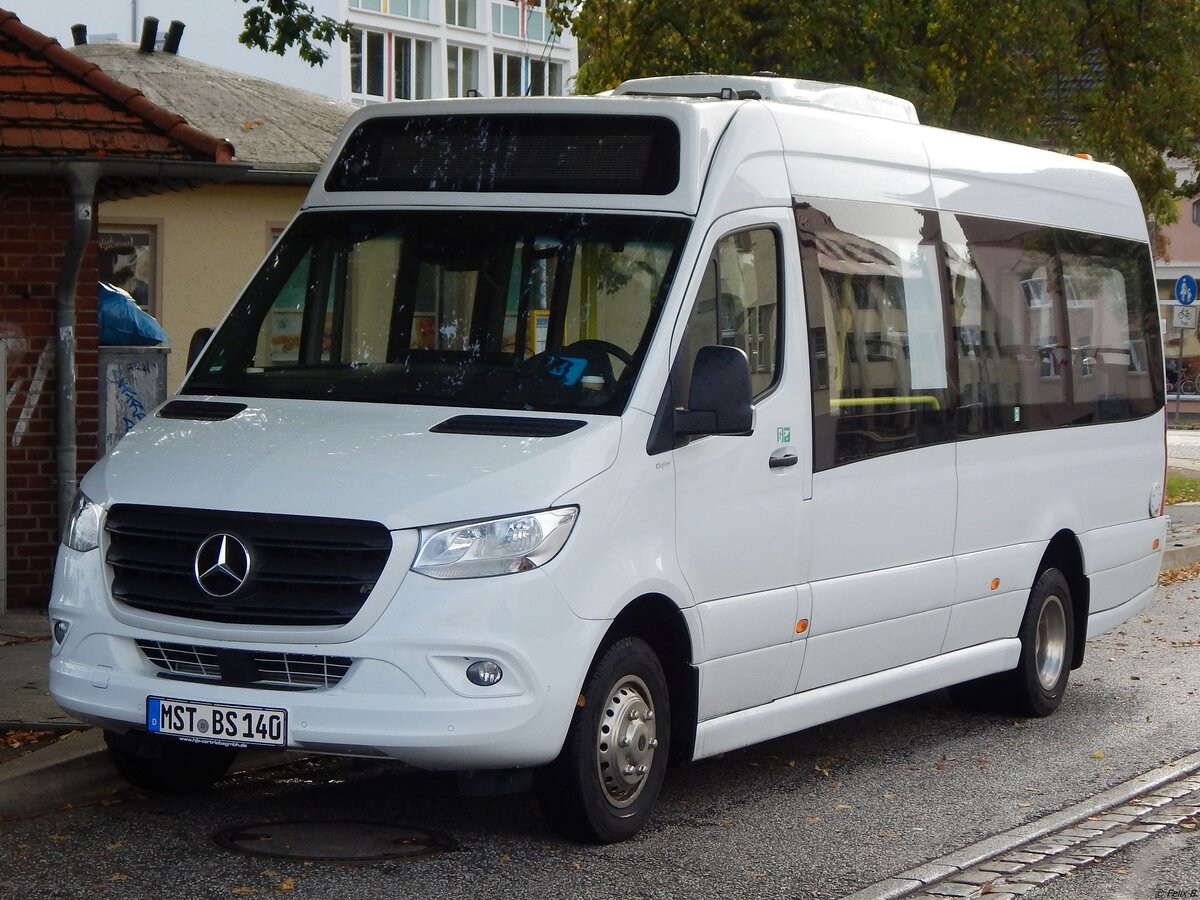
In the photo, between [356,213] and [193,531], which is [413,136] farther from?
[193,531]

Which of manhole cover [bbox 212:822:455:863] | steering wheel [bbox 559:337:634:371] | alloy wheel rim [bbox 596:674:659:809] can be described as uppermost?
steering wheel [bbox 559:337:634:371]

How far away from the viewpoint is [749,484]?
7297 millimetres

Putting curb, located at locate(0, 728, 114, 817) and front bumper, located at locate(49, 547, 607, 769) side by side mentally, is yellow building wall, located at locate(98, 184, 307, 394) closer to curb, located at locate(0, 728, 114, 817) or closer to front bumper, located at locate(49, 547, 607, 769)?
curb, located at locate(0, 728, 114, 817)

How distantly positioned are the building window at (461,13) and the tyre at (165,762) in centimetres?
5274

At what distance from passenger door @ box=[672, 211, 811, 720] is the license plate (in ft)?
4.89

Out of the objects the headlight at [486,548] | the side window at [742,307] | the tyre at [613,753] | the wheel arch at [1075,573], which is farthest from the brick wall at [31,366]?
the headlight at [486,548]

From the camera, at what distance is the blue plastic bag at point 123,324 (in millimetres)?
12555

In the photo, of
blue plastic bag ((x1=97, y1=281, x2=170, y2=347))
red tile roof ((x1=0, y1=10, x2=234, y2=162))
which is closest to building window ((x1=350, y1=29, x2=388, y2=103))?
blue plastic bag ((x1=97, y1=281, x2=170, y2=347))

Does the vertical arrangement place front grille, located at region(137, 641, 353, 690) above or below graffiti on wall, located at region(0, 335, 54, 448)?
below

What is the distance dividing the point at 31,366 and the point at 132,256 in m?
7.88

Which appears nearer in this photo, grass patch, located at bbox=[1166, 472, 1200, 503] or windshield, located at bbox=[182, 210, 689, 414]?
windshield, located at bbox=[182, 210, 689, 414]

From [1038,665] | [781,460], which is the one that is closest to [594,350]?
[781,460]

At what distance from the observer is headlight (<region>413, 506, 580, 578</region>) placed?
6.20 metres

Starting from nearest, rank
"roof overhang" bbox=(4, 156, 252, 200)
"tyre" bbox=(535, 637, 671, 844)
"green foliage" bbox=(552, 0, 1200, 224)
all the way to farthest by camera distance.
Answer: "tyre" bbox=(535, 637, 671, 844)
"roof overhang" bbox=(4, 156, 252, 200)
"green foliage" bbox=(552, 0, 1200, 224)
